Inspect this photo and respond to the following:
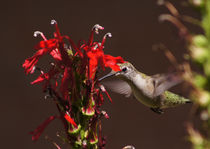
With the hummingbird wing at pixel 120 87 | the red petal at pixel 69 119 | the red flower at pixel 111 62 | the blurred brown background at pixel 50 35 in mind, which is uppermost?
the red flower at pixel 111 62

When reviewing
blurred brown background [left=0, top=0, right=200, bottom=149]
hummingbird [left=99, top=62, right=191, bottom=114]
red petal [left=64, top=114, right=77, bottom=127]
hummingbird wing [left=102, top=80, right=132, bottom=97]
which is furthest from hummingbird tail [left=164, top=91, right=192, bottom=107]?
blurred brown background [left=0, top=0, right=200, bottom=149]

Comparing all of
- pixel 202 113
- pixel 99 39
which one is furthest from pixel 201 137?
pixel 99 39

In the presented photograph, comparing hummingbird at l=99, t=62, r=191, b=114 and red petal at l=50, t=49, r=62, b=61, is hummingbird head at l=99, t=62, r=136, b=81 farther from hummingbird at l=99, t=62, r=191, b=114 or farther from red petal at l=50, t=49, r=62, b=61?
red petal at l=50, t=49, r=62, b=61

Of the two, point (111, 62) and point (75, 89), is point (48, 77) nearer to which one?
point (75, 89)

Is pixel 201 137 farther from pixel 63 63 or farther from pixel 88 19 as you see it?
pixel 88 19

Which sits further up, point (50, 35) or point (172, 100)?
point (172, 100)

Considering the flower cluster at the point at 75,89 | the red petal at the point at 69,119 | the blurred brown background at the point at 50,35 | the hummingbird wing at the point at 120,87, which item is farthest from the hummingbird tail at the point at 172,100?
the blurred brown background at the point at 50,35

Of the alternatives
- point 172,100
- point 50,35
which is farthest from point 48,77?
point 50,35

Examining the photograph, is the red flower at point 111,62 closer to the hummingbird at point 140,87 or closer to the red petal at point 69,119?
the red petal at point 69,119
